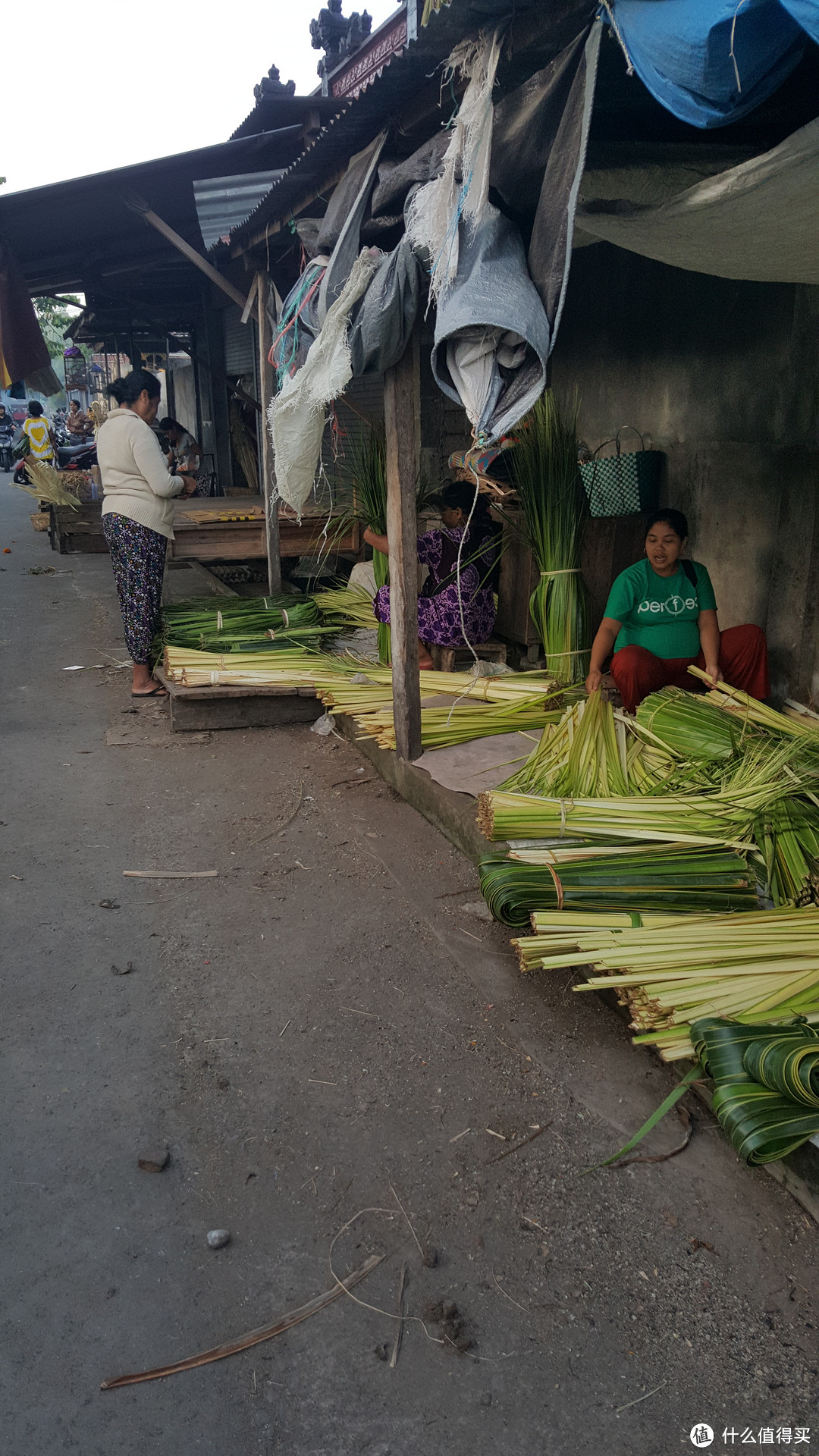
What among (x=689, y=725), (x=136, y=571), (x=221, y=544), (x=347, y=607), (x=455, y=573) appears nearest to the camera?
(x=689, y=725)

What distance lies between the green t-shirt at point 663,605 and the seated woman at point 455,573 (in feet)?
3.72

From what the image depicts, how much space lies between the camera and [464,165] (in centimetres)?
269

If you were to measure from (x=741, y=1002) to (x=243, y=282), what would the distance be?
9.27m

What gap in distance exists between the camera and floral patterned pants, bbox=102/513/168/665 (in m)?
5.62

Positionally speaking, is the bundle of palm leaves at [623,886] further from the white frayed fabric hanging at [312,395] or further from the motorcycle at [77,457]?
the motorcycle at [77,457]

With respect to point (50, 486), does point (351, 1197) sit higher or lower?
lower

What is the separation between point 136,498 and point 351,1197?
4.35 m

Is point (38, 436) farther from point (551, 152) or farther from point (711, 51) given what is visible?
point (711, 51)

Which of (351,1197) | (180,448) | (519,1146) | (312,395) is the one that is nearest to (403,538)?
(312,395)

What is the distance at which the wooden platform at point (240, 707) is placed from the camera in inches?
210

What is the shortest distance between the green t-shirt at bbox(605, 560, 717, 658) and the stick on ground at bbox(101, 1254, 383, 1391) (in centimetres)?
289

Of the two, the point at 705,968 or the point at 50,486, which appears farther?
the point at 50,486

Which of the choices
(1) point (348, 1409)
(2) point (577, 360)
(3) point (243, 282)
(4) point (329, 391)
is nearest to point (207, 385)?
(3) point (243, 282)

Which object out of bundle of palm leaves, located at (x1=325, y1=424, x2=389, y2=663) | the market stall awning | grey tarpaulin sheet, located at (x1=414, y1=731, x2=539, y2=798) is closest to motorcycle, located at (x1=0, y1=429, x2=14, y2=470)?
the market stall awning
